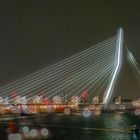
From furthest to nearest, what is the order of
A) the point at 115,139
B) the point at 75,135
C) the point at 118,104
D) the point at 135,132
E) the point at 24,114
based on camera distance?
the point at 118,104 < the point at 24,114 < the point at 75,135 < the point at 115,139 < the point at 135,132

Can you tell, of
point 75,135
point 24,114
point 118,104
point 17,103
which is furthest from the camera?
point 118,104

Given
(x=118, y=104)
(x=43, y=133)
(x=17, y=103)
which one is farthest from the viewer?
(x=118, y=104)

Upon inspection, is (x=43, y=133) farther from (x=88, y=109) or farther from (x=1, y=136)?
(x=88, y=109)

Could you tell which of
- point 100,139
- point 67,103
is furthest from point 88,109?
point 100,139

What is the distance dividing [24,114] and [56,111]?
275 cm

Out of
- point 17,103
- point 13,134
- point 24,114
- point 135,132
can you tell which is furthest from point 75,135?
point 24,114

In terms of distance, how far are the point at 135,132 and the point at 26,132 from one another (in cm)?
981

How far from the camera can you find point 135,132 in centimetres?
1093

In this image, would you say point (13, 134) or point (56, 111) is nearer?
point (13, 134)

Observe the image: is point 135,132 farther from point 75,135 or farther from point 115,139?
point 75,135

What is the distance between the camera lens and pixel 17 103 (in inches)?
1121

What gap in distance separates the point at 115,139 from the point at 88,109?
14.5 m

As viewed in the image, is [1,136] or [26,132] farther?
[26,132]

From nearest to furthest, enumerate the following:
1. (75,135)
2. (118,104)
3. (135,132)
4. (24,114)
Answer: (135,132), (75,135), (24,114), (118,104)
